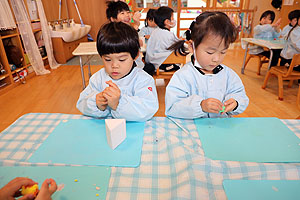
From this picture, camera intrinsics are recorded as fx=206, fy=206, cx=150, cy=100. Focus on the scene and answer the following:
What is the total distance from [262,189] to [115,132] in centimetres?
47

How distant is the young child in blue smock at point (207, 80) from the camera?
2.94 ft

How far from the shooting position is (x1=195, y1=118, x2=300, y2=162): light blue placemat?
0.69 meters

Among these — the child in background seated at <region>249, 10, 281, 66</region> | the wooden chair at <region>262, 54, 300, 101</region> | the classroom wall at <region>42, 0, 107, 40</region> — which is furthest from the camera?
the classroom wall at <region>42, 0, 107, 40</region>

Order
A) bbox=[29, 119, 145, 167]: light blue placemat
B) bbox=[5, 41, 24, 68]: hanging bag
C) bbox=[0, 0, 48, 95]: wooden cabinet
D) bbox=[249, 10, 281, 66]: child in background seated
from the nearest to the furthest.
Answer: bbox=[29, 119, 145, 167]: light blue placemat
bbox=[0, 0, 48, 95]: wooden cabinet
bbox=[5, 41, 24, 68]: hanging bag
bbox=[249, 10, 281, 66]: child in background seated

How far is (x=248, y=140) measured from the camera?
766 millimetres

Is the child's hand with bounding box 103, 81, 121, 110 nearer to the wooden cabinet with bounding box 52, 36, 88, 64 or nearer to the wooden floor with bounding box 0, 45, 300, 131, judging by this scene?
the wooden floor with bounding box 0, 45, 300, 131

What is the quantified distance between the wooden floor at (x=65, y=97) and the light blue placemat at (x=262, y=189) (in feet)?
5.54

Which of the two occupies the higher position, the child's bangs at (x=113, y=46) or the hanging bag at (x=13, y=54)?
the child's bangs at (x=113, y=46)

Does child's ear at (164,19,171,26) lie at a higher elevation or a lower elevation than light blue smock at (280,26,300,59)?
higher

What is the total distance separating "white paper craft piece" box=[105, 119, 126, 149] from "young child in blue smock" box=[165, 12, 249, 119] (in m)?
0.30

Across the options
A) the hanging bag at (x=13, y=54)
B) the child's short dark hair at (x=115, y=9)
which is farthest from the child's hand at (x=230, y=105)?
the hanging bag at (x=13, y=54)

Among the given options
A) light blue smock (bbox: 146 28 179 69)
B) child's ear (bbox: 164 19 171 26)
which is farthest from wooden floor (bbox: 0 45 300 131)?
child's ear (bbox: 164 19 171 26)

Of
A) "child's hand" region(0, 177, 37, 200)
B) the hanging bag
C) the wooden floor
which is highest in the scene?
"child's hand" region(0, 177, 37, 200)

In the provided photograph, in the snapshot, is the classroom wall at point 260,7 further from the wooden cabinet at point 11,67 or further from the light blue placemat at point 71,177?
the light blue placemat at point 71,177
